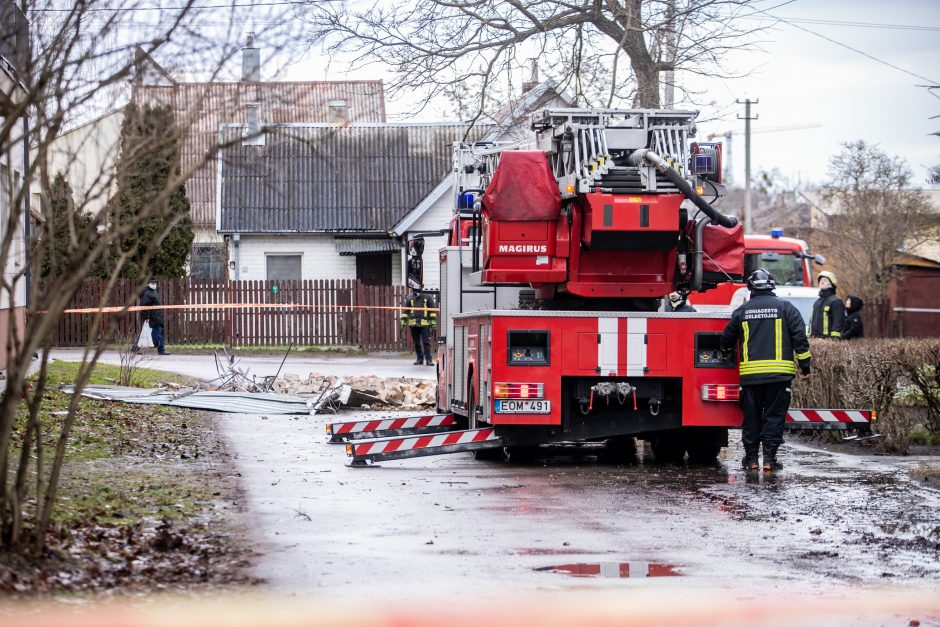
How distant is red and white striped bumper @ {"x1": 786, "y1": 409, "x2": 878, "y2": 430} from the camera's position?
1309 centimetres

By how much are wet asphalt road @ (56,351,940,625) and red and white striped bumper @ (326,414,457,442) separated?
0.76 meters

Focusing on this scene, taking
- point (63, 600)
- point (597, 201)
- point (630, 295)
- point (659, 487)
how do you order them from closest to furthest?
1. point (63, 600)
2. point (659, 487)
3. point (597, 201)
4. point (630, 295)

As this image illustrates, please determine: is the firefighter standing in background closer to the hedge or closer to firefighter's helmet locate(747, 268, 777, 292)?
the hedge

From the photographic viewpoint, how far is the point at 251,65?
714cm

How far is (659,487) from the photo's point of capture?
37.5ft

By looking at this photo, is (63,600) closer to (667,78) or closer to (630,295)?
(630,295)

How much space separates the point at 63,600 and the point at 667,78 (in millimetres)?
18758

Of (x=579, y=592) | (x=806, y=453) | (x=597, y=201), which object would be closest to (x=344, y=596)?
(x=579, y=592)

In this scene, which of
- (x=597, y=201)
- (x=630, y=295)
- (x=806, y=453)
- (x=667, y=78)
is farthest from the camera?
(x=667, y=78)

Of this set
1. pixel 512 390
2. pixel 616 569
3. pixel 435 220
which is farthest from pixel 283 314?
pixel 616 569

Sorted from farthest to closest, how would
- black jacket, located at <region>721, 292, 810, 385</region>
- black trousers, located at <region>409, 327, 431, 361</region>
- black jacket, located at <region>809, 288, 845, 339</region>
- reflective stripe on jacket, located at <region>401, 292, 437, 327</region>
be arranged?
black trousers, located at <region>409, 327, 431, 361</region>, reflective stripe on jacket, located at <region>401, 292, 437, 327</region>, black jacket, located at <region>809, 288, 845, 339</region>, black jacket, located at <region>721, 292, 810, 385</region>

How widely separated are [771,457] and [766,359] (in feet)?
3.19

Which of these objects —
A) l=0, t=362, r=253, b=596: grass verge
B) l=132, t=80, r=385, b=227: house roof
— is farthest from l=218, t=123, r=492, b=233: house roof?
l=132, t=80, r=385, b=227: house roof

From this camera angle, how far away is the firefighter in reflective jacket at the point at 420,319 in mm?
29000
